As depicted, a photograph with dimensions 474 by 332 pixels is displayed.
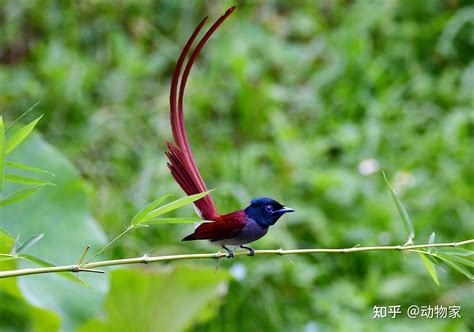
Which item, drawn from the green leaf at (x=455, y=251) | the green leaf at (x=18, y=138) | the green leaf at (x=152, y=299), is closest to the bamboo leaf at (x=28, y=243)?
the green leaf at (x=18, y=138)

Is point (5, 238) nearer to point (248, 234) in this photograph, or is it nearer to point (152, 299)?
point (248, 234)

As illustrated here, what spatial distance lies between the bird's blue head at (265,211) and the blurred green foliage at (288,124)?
1.91 metres

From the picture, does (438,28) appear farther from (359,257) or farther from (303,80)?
(359,257)

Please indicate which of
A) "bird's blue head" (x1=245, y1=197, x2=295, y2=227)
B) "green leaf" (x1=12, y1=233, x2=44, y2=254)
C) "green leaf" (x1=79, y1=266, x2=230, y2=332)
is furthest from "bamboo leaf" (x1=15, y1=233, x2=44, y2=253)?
"green leaf" (x1=79, y1=266, x2=230, y2=332)

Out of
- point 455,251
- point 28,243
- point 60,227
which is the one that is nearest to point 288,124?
point 60,227

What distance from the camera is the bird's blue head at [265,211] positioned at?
666 millimetres

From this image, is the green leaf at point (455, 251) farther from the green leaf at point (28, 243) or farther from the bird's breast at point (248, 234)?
the green leaf at point (28, 243)

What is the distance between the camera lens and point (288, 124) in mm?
3965

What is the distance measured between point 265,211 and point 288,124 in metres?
3.31

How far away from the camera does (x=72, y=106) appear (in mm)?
3939

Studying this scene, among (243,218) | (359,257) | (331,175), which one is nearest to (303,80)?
(331,175)

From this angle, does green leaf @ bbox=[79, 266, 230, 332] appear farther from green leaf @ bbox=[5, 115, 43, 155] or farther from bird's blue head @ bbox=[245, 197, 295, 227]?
bird's blue head @ bbox=[245, 197, 295, 227]

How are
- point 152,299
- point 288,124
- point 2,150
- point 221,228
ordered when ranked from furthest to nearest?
point 288,124 → point 152,299 → point 2,150 → point 221,228

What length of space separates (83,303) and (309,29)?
9.27 feet
